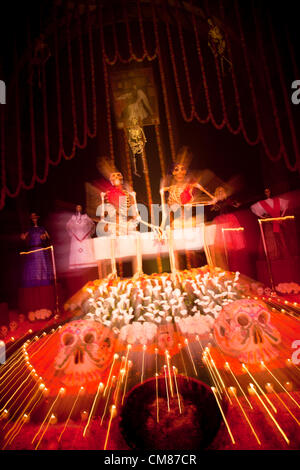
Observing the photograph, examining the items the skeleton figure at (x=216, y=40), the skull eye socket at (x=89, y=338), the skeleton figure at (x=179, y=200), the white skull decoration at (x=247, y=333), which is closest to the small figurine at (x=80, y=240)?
the skeleton figure at (x=179, y=200)

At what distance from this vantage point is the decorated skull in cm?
204

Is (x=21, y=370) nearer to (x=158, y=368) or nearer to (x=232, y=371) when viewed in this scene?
(x=158, y=368)

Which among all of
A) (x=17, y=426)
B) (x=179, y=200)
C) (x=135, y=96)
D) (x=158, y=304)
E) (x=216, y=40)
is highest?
(x=216, y=40)

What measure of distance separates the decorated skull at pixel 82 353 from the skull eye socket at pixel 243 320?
123cm

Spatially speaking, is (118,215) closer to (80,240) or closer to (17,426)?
(80,240)

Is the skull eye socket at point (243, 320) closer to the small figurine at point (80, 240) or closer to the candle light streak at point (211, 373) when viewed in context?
the candle light streak at point (211, 373)

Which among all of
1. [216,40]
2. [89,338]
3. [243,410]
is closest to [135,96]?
[216,40]

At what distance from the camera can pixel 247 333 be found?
82.1 inches

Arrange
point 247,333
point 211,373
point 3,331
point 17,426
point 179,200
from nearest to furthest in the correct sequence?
point 17,426
point 211,373
point 247,333
point 3,331
point 179,200

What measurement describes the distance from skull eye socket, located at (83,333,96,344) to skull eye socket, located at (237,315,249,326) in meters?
1.32

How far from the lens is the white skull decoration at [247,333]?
6.58ft

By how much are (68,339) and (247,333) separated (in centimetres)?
160
